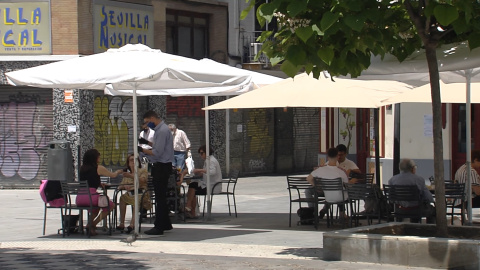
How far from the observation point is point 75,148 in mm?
22281

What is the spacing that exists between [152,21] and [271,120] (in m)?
6.32

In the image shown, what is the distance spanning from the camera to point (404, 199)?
490 inches

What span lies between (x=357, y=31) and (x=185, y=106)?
1725 cm

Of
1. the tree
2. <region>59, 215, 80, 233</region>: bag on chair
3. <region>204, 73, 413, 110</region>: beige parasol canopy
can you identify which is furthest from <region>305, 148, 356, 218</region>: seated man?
<region>59, 215, 80, 233</region>: bag on chair

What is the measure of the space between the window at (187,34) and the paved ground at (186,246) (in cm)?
985

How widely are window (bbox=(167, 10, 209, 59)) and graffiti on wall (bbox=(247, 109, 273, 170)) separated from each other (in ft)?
9.16

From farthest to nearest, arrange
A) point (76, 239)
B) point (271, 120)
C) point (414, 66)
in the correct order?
point (271, 120)
point (76, 239)
point (414, 66)

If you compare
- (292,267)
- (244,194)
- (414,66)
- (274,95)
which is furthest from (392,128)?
(292,267)

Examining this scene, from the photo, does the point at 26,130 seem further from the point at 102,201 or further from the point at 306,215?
the point at 306,215

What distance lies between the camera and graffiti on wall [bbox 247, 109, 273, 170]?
2811cm

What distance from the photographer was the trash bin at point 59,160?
21.2m

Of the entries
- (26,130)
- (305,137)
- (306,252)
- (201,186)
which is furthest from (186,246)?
(305,137)

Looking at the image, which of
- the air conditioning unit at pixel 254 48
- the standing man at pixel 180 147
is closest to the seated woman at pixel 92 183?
the standing man at pixel 180 147

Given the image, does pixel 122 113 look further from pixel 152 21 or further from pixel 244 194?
pixel 244 194
